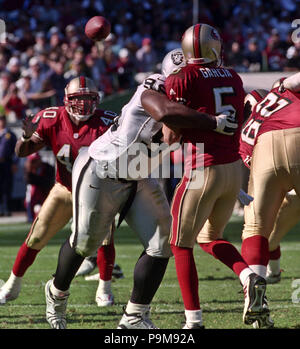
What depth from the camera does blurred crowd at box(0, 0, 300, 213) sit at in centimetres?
1379

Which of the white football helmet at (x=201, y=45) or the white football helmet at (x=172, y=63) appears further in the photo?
the white football helmet at (x=172, y=63)

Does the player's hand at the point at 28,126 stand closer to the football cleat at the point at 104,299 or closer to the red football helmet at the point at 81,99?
the red football helmet at the point at 81,99

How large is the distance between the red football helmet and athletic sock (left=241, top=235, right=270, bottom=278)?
161cm

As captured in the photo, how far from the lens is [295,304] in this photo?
554 centimetres

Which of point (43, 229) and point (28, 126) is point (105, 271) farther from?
point (28, 126)

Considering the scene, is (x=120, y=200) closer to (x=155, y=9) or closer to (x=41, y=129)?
(x=41, y=129)

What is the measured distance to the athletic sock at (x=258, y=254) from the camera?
4805 millimetres

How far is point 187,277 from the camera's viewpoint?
4434mm

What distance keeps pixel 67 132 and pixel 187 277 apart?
1.74 m

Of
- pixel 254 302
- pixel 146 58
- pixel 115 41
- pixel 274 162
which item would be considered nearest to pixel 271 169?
pixel 274 162

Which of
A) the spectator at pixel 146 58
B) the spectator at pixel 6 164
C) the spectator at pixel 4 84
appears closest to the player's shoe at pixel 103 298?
the spectator at pixel 6 164
